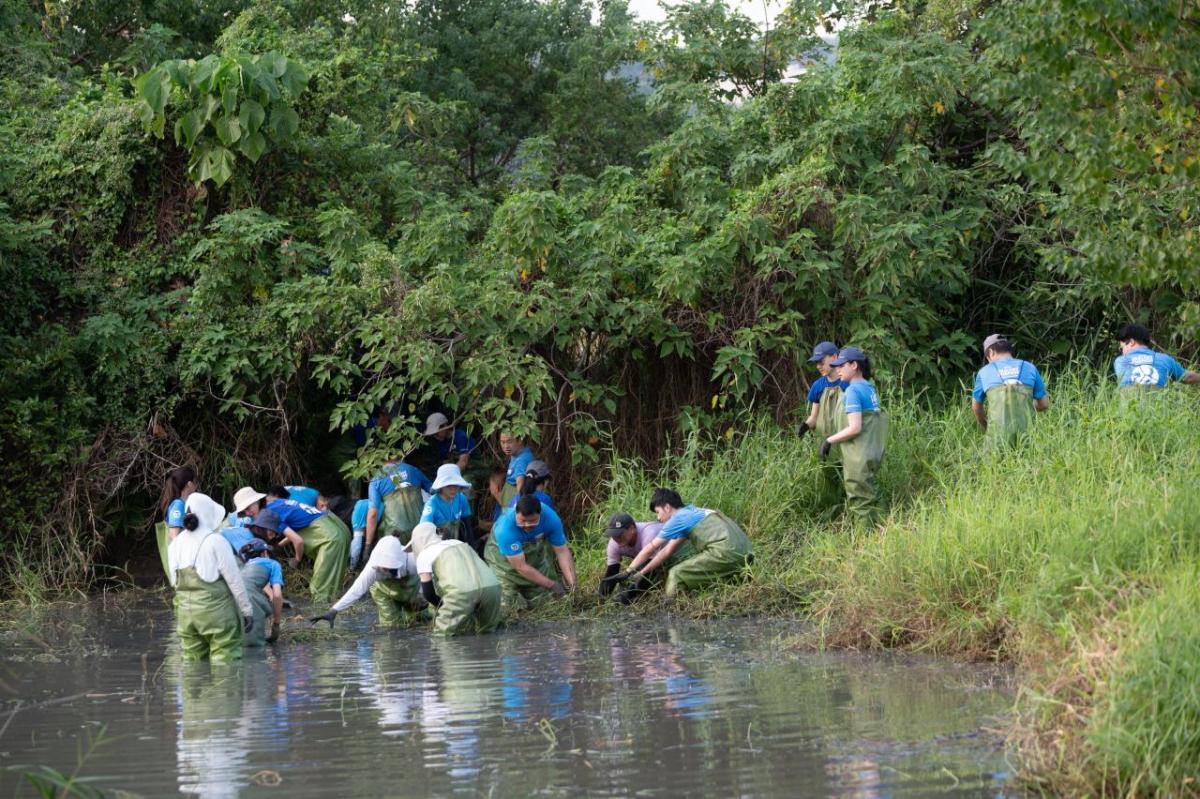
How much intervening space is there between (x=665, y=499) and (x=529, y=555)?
4.17 feet

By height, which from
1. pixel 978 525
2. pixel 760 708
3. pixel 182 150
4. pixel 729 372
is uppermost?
pixel 182 150

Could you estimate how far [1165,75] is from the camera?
9094mm

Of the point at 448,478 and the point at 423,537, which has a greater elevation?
the point at 448,478

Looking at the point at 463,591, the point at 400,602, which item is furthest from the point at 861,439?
the point at 400,602

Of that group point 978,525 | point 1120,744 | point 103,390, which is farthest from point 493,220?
point 1120,744

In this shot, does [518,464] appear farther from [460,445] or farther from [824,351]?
[824,351]

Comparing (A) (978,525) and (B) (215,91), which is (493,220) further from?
(A) (978,525)

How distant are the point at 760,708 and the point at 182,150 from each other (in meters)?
9.95

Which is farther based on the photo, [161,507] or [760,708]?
[161,507]

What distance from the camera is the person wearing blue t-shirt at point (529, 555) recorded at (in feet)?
39.7

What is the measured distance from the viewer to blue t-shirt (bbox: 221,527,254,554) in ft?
37.3

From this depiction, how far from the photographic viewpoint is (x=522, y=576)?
482 inches

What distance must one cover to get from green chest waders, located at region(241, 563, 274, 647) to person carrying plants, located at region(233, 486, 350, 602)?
192 centimetres

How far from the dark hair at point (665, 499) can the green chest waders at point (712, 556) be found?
29 cm
